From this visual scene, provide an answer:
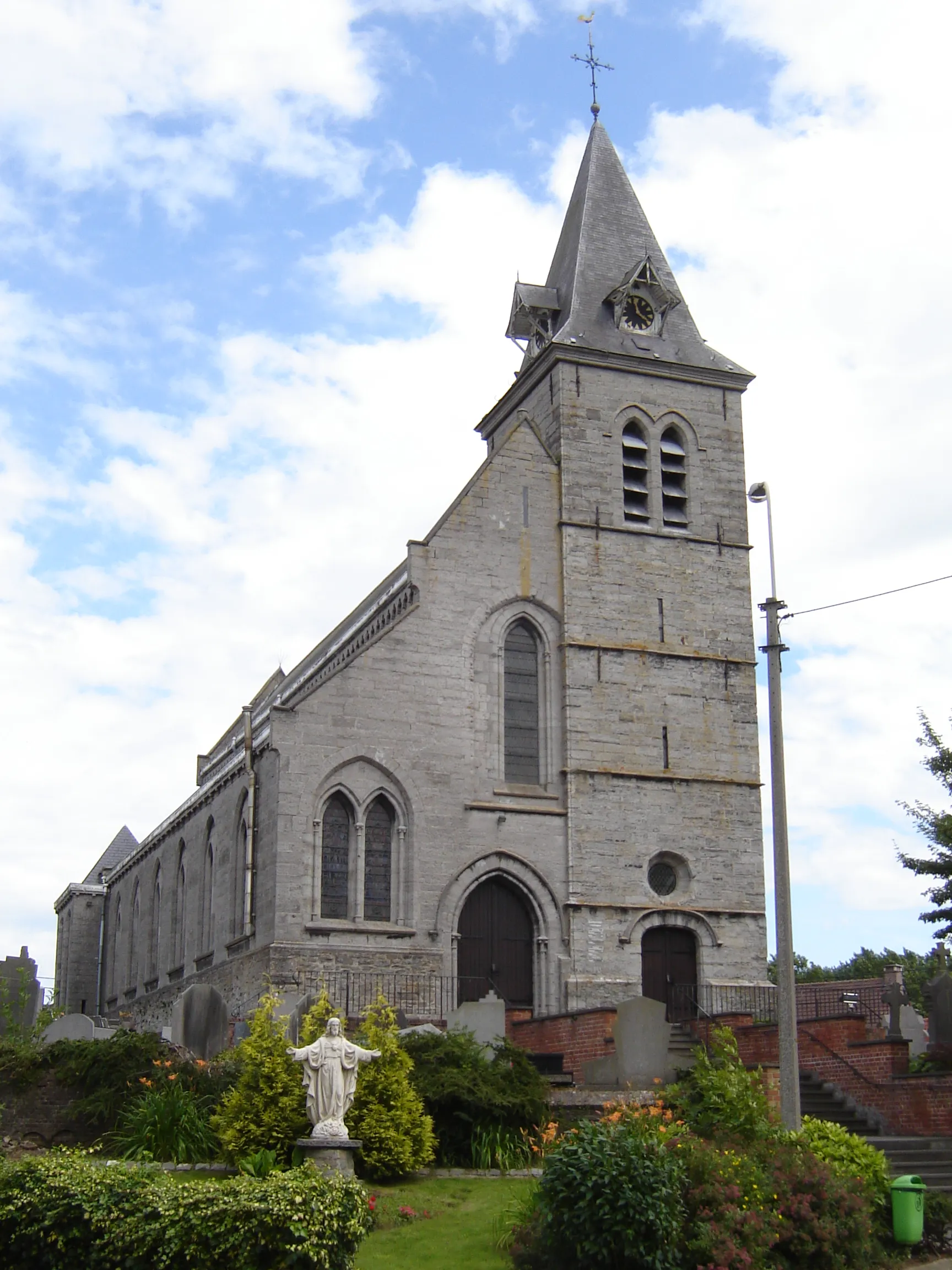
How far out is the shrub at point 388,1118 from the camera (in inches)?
635

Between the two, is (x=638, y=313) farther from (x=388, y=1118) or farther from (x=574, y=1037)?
(x=388, y=1118)

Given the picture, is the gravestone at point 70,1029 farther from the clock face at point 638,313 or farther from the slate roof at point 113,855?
the slate roof at point 113,855

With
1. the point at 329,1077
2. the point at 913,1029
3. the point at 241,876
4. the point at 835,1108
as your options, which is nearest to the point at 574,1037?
the point at 835,1108

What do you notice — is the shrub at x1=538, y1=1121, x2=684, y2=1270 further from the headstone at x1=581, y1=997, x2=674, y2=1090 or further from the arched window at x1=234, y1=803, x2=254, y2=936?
the arched window at x1=234, y1=803, x2=254, y2=936

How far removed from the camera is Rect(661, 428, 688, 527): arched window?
3175cm

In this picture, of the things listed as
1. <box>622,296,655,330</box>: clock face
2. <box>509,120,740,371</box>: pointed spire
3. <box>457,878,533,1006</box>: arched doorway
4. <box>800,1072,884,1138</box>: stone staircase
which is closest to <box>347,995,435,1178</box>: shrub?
<box>800,1072,884,1138</box>: stone staircase

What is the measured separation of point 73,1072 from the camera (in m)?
18.6

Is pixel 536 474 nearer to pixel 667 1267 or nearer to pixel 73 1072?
pixel 73 1072

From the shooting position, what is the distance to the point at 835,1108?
21594 mm

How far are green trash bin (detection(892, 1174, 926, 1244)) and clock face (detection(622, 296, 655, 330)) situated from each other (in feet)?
69.5

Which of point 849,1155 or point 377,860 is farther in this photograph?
point 377,860

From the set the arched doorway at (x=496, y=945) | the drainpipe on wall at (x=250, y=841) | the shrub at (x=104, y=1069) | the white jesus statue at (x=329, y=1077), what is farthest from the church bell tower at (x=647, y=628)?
the white jesus statue at (x=329, y=1077)

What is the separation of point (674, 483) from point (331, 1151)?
65.2 ft

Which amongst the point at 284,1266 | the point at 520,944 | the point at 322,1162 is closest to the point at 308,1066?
the point at 322,1162
